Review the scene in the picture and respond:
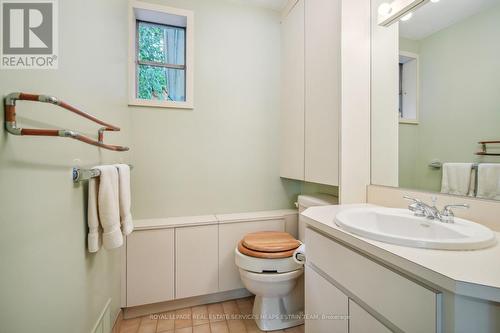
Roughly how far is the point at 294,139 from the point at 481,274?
141cm

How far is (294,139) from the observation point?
1828 millimetres

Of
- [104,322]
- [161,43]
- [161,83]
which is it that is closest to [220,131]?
[161,83]

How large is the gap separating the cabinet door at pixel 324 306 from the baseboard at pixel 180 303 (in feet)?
2.74

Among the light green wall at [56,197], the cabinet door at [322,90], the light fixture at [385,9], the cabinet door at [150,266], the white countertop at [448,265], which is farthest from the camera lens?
the cabinet door at [150,266]

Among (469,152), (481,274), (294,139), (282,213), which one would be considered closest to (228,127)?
(294,139)

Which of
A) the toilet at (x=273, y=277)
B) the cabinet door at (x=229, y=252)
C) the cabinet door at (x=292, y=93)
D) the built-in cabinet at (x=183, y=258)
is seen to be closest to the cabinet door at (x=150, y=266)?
the built-in cabinet at (x=183, y=258)

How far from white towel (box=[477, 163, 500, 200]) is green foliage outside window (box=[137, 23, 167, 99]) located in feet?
6.79

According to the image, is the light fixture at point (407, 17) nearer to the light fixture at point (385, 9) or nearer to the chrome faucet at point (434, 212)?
the light fixture at point (385, 9)

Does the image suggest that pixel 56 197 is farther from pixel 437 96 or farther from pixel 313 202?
pixel 437 96

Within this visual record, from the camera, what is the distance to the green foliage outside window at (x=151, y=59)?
1.82 metres

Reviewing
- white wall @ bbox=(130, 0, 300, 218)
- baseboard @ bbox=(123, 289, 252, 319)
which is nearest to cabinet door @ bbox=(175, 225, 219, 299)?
baseboard @ bbox=(123, 289, 252, 319)

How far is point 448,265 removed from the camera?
0.56 meters

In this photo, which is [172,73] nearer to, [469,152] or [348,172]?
[348,172]

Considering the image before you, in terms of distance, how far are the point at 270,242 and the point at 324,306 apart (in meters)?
0.57
